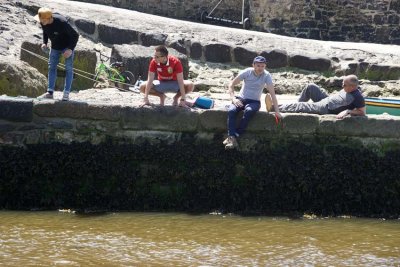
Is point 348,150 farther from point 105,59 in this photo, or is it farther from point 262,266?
point 105,59

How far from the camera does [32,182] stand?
10.8 meters

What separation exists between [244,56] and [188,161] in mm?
6404

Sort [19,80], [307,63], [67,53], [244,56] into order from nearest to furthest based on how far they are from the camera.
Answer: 1. [67,53]
2. [19,80]
3. [244,56]
4. [307,63]

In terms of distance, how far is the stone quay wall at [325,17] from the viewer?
22344 millimetres

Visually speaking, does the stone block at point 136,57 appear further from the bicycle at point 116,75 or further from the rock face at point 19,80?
the rock face at point 19,80

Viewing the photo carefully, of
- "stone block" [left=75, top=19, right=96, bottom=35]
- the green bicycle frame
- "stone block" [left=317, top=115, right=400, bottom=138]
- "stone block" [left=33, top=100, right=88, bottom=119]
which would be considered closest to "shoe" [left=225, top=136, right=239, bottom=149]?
"stone block" [left=317, top=115, right=400, bottom=138]

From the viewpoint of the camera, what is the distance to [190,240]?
380 inches

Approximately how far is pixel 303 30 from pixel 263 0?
125cm

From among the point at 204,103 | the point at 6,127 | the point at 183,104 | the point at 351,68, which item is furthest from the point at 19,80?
the point at 351,68

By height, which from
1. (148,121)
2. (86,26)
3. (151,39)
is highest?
(86,26)

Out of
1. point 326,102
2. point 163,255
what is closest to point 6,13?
point 326,102

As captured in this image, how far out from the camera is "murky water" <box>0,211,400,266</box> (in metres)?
8.85

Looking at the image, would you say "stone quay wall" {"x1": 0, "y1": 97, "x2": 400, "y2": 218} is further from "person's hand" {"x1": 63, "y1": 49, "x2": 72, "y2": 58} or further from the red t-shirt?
"person's hand" {"x1": 63, "y1": 49, "x2": 72, "y2": 58}

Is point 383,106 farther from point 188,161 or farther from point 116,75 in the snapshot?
point 116,75
